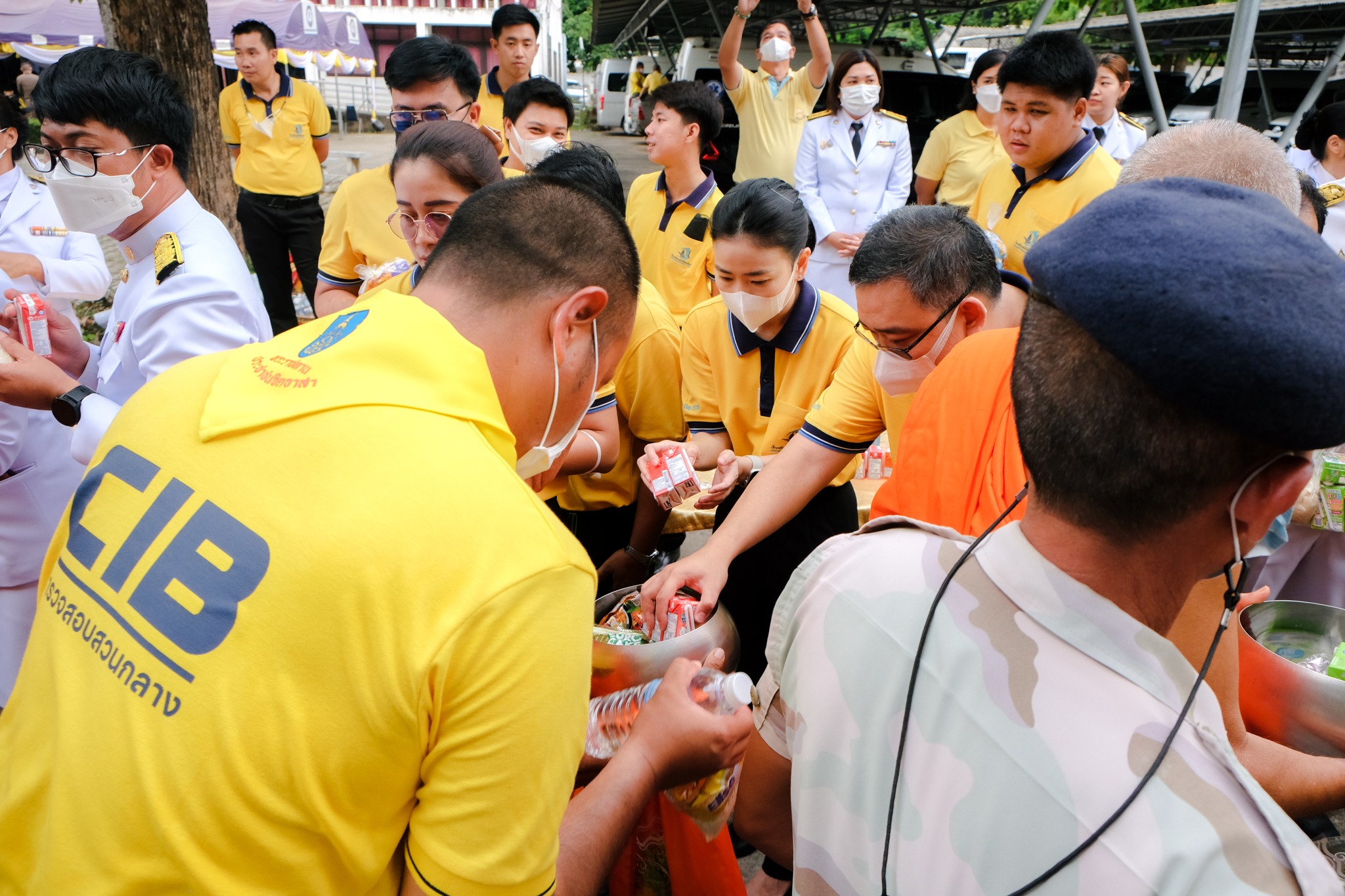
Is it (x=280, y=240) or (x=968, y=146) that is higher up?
(x=968, y=146)

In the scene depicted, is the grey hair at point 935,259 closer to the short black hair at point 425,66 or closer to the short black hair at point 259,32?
the short black hair at point 425,66

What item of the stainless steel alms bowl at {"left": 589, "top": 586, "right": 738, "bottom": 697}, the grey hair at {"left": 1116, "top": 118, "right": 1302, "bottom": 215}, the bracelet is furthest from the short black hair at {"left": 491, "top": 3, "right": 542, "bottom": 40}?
the stainless steel alms bowl at {"left": 589, "top": 586, "right": 738, "bottom": 697}

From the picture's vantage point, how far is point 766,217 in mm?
2861

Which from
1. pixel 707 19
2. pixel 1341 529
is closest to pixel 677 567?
pixel 1341 529

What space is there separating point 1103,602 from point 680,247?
3768 mm

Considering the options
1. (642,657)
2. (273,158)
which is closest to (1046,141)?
(642,657)

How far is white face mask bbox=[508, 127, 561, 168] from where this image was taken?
14.6ft

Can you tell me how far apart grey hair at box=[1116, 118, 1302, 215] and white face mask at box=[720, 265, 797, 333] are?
1.07 meters

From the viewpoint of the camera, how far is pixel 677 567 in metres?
2.25

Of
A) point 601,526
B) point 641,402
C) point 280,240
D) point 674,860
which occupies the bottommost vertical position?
point 280,240

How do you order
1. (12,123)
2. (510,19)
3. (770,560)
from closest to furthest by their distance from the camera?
(770,560)
(12,123)
(510,19)

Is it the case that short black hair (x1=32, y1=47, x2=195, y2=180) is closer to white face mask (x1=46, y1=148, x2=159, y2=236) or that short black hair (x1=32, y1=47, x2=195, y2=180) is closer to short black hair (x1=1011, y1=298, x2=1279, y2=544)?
white face mask (x1=46, y1=148, x2=159, y2=236)

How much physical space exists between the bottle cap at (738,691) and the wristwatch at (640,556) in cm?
Result: 145

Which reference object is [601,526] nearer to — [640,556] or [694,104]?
[640,556]
